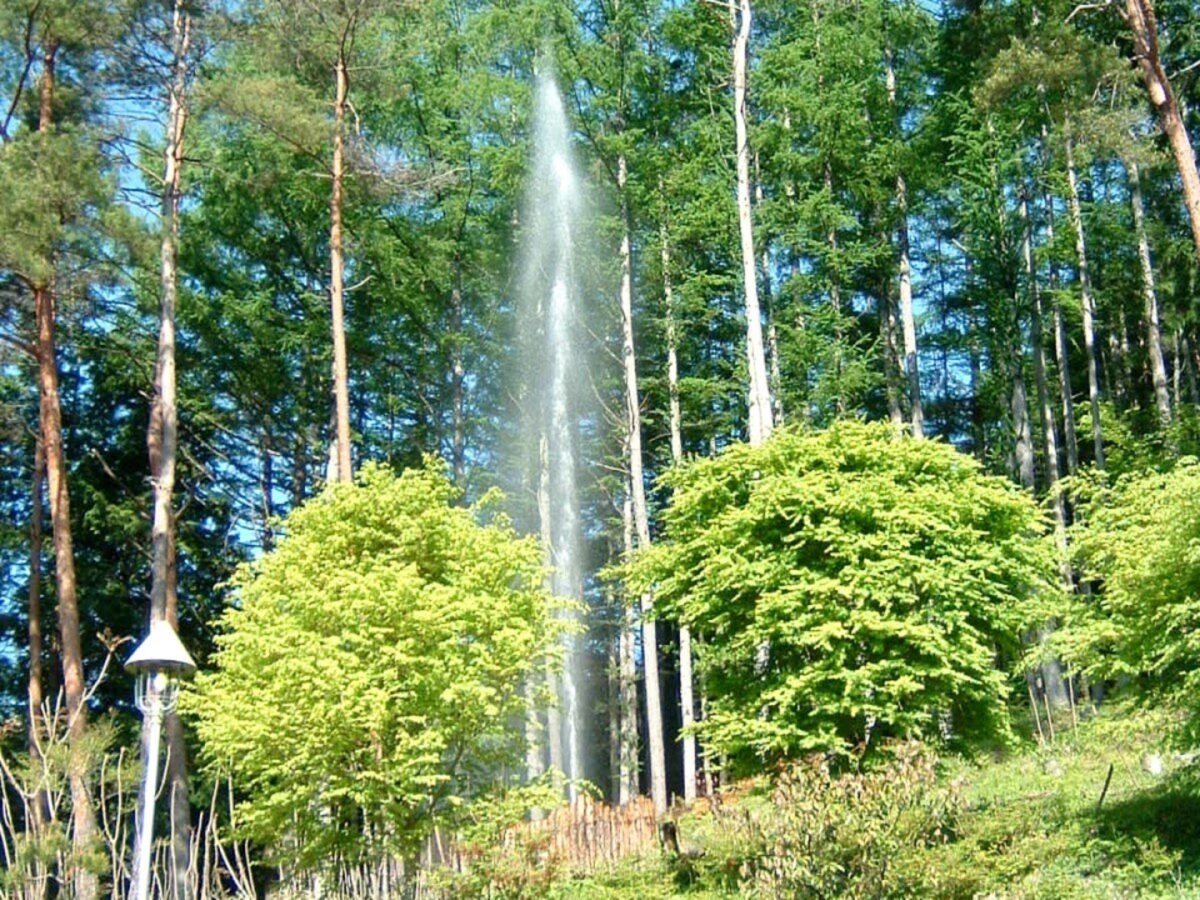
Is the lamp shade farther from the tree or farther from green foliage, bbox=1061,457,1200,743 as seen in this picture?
green foliage, bbox=1061,457,1200,743

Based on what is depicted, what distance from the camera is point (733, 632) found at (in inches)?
492

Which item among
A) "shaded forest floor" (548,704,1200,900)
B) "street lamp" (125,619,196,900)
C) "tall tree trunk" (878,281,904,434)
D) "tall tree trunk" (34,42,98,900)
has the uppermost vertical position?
"tall tree trunk" (878,281,904,434)

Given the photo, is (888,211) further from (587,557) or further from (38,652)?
(38,652)

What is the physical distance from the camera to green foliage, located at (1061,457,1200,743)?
940cm

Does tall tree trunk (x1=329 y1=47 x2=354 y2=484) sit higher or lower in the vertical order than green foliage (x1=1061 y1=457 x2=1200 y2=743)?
higher

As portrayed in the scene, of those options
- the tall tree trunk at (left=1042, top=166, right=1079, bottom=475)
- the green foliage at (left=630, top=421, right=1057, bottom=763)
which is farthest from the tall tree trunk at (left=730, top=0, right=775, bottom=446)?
the tall tree trunk at (left=1042, top=166, right=1079, bottom=475)

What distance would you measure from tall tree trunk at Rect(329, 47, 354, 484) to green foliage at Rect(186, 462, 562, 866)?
2602 mm

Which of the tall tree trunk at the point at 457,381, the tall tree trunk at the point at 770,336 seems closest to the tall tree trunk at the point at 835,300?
the tall tree trunk at the point at 770,336

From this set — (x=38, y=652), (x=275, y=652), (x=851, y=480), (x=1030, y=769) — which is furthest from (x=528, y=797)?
(x=38, y=652)

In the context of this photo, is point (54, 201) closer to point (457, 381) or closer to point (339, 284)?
point (339, 284)

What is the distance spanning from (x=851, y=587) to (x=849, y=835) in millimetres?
3461

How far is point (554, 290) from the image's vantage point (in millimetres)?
23312

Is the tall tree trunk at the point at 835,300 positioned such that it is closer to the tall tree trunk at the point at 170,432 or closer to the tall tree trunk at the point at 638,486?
the tall tree trunk at the point at 638,486

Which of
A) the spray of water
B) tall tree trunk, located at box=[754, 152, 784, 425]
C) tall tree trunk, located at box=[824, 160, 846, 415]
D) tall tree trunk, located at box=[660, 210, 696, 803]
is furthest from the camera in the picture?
the spray of water
